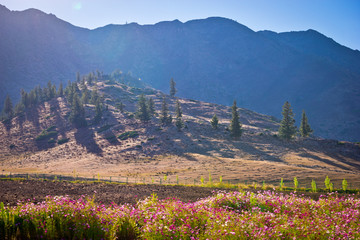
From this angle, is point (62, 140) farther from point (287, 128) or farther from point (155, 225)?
point (155, 225)

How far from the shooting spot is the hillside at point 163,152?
131 feet

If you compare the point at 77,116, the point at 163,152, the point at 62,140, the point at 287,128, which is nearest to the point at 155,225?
the point at 163,152

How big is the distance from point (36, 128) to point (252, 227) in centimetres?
10315

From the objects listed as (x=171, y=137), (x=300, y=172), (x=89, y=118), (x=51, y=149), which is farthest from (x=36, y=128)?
(x=300, y=172)

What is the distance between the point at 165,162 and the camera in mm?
51125

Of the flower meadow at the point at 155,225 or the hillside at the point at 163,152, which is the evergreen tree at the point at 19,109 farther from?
the flower meadow at the point at 155,225

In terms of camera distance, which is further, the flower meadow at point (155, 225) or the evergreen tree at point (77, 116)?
the evergreen tree at point (77, 116)

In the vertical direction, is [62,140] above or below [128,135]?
below

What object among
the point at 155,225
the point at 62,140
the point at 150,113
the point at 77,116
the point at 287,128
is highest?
the point at 150,113

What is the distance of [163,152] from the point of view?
59.5 m

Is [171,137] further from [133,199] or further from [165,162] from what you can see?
[133,199]

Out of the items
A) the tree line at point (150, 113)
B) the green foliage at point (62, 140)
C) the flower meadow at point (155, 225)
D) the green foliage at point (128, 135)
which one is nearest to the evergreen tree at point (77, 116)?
the tree line at point (150, 113)

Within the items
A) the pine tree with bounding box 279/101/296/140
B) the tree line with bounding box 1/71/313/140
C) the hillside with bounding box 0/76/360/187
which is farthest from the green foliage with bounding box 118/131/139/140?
the pine tree with bounding box 279/101/296/140

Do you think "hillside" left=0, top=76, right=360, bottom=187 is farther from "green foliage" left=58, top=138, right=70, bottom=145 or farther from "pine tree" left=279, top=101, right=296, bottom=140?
"pine tree" left=279, top=101, right=296, bottom=140
